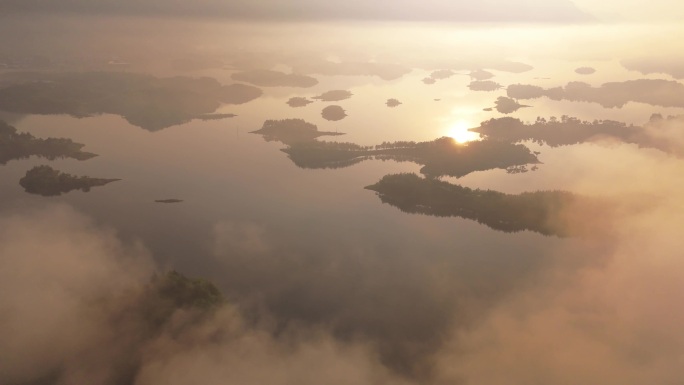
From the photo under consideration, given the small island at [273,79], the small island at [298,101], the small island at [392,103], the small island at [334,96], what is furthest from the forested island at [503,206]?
the small island at [273,79]

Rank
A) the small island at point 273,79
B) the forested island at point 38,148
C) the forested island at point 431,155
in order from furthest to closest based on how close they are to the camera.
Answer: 1. the small island at point 273,79
2. the forested island at point 38,148
3. the forested island at point 431,155

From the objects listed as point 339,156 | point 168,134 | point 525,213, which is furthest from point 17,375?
point 168,134

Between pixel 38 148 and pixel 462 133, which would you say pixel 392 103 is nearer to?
pixel 462 133

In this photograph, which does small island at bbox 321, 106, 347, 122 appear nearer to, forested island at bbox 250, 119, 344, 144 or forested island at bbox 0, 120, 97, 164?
forested island at bbox 250, 119, 344, 144

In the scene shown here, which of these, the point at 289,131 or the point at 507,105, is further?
the point at 507,105

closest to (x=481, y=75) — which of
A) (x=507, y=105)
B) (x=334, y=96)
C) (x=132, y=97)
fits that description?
(x=507, y=105)

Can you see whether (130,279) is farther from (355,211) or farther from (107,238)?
(355,211)

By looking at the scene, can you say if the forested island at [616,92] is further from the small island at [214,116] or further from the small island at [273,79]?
the small island at [214,116]
